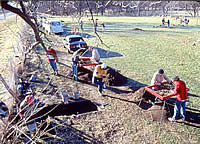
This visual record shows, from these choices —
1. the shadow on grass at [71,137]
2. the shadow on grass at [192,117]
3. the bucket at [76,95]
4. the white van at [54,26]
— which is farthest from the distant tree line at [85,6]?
the white van at [54,26]

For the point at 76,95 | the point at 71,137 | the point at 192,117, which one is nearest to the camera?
the point at 71,137

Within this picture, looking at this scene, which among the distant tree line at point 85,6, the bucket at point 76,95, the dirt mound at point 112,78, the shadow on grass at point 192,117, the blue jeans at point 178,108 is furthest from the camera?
the dirt mound at point 112,78

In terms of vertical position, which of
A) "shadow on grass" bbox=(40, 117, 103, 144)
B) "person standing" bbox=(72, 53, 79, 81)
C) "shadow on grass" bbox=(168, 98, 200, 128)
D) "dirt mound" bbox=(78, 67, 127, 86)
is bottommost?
"shadow on grass" bbox=(40, 117, 103, 144)

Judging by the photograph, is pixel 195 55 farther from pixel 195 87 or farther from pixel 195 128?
pixel 195 128

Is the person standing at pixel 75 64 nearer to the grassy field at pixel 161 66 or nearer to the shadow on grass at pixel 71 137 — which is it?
the grassy field at pixel 161 66

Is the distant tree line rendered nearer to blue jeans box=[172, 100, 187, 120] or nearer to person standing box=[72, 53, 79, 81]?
person standing box=[72, 53, 79, 81]

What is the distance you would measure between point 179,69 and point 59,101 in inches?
310

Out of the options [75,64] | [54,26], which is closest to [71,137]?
[75,64]

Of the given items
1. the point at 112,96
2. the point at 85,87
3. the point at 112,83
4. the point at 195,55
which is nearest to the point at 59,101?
the point at 85,87

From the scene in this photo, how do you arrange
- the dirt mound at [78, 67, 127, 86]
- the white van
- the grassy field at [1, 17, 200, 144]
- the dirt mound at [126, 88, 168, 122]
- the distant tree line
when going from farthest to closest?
the white van → the dirt mound at [78, 67, 127, 86] → the dirt mound at [126, 88, 168, 122] → the grassy field at [1, 17, 200, 144] → the distant tree line

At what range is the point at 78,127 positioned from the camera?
238 inches

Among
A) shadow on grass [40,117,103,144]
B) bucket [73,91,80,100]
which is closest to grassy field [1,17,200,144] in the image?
shadow on grass [40,117,103,144]

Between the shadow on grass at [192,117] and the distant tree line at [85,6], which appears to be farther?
the shadow on grass at [192,117]

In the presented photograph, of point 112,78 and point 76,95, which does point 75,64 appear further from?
point 76,95
